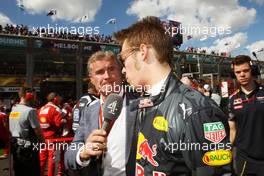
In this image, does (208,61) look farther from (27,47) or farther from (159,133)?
(159,133)

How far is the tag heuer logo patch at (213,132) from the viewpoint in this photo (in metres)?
1.40

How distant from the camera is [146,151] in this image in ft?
5.27

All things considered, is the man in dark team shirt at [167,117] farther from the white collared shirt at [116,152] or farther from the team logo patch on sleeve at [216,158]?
the white collared shirt at [116,152]

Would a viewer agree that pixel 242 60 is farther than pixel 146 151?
Yes

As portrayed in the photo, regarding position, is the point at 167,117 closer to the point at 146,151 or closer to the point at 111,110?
the point at 146,151

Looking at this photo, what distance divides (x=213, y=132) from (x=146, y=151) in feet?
1.19

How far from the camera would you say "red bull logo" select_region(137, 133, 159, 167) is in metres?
1.55

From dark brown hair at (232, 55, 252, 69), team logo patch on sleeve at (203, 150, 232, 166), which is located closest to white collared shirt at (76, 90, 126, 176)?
team logo patch on sleeve at (203, 150, 232, 166)

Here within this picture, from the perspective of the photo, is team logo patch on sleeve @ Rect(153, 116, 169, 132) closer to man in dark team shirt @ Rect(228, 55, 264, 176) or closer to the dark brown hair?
man in dark team shirt @ Rect(228, 55, 264, 176)

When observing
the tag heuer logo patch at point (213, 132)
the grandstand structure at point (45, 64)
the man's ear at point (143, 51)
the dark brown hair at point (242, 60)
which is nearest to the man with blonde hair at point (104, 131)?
the man's ear at point (143, 51)

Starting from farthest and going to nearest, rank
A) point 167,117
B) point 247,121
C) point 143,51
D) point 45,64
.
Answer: point 45,64 < point 247,121 < point 143,51 < point 167,117

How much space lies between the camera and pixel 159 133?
5.08 ft

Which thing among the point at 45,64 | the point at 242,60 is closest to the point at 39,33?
the point at 45,64

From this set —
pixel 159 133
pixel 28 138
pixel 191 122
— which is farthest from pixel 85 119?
pixel 28 138
